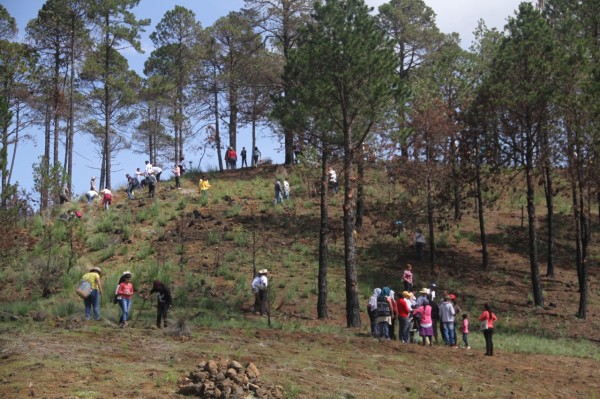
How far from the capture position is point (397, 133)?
25.1m

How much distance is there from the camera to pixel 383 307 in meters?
20.7

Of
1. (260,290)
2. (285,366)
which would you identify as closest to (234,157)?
(260,290)

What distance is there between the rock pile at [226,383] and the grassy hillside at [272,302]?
47 centimetres

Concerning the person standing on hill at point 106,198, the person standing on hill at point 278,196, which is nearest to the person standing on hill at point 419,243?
the person standing on hill at point 278,196

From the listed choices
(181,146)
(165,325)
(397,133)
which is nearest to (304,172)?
(397,133)

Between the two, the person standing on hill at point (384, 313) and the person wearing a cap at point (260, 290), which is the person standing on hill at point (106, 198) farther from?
the person standing on hill at point (384, 313)

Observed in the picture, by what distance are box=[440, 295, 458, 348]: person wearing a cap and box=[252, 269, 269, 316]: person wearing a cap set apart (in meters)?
5.95

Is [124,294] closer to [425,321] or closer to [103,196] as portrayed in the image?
[425,321]

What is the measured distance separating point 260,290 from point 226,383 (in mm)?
11969

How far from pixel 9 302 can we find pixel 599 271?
25671mm

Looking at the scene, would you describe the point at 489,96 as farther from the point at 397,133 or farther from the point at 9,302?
the point at 9,302

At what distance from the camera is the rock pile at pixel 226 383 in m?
12.5

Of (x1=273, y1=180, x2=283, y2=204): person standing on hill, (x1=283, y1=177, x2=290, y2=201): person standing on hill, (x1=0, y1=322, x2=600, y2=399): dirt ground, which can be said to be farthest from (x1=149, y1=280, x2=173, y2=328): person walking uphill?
(x1=283, y1=177, x2=290, y2=201): person standing on hill

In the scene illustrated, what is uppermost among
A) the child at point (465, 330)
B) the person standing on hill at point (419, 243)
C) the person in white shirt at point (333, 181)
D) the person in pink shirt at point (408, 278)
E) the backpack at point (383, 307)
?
the person in white shirt at point (333, 181)
